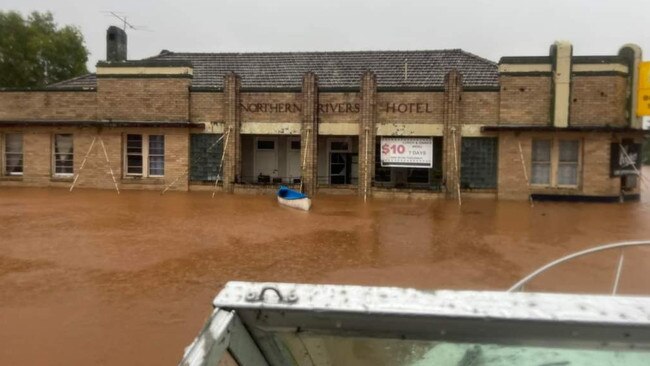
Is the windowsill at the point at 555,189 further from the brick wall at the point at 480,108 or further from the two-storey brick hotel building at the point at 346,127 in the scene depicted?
the brick wall at the point at 480,108

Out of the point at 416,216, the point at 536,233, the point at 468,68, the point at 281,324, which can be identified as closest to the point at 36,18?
the point at 468,68

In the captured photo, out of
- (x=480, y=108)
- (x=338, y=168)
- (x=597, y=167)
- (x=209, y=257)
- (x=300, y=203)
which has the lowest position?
(x=209, y=257)

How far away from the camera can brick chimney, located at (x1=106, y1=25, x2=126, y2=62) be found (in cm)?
2866

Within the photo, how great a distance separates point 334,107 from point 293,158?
13.0ft

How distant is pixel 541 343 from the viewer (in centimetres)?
227

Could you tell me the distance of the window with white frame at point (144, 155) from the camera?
76.7 feet

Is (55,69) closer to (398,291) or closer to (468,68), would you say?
(468,68)

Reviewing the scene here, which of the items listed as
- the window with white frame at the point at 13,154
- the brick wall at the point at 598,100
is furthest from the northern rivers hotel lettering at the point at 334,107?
the window with white frame at the point at 13,154

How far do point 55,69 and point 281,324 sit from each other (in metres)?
42.5

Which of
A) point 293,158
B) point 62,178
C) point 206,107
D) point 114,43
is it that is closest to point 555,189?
point 293,158

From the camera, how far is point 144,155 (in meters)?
23.4

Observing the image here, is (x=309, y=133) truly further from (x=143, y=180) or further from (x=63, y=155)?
(x=63, y=155)

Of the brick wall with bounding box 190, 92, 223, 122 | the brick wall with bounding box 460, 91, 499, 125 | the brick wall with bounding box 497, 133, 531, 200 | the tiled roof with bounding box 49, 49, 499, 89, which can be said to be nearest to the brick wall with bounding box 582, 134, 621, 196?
the brick wall with bounding box 497, 133, 531, 200

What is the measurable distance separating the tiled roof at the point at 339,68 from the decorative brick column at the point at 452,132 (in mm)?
2277
